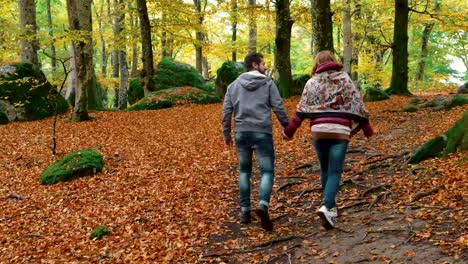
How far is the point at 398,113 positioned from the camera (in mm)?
12898

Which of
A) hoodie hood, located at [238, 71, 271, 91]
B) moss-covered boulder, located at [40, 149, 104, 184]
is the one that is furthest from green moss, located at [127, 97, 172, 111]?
hoodie hood, located at [238, 71, 271, 91]

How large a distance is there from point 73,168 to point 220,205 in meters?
3.95

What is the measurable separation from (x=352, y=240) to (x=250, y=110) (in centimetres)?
185

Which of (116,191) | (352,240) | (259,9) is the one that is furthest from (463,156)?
(259,9)

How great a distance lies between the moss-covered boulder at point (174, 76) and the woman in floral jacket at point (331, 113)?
1686 centimetres

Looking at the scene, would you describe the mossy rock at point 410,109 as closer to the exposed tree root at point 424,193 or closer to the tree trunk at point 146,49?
the exposed tree root at point 424,193

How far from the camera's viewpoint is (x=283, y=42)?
17562mm

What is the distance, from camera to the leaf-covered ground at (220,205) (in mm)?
4402

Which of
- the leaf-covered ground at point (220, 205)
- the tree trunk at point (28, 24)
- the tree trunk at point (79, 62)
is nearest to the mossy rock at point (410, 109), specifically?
the leaf-covered ground at point (220, 205)

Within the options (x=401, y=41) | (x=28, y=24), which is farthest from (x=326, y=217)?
(x=28, y=24)

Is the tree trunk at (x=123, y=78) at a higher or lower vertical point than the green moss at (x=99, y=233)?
higher

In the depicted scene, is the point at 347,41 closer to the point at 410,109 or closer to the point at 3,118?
the point at 410,109

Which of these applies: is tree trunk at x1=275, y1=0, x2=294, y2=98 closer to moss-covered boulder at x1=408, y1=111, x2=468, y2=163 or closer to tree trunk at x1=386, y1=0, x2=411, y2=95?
tree trunk at x1=386, y1=0, x2=411, y2=95

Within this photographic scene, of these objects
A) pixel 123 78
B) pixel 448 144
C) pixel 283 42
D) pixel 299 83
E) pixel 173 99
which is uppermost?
pixel 283 42
